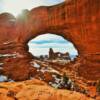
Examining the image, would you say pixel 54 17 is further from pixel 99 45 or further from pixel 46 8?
pixel 99 45

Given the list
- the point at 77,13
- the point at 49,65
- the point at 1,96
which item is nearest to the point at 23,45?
the point at 49,65

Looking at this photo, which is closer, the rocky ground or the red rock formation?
the rocky ground

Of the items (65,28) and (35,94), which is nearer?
(35,94)

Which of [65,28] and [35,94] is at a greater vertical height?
[65,28]

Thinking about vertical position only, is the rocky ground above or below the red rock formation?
below

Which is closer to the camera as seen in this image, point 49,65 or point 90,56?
point 90,56

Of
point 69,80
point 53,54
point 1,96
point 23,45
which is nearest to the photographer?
point 1,96

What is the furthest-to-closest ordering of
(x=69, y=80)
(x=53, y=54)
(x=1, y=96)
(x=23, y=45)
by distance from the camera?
1. (x=23, y=45)
2. (x=53, y=54)
3. (x=69, y=80)
4. (x=1, y=96)

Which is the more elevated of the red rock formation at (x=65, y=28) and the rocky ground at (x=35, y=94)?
the red rock formation at (x=65, y=28)
